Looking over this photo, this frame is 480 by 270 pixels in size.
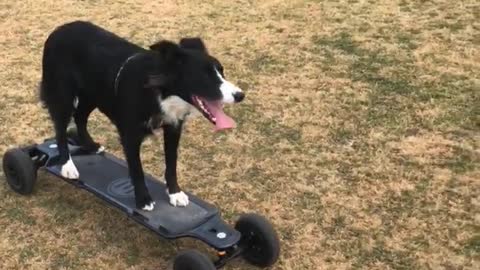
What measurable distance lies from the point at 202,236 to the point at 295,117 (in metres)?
1.85

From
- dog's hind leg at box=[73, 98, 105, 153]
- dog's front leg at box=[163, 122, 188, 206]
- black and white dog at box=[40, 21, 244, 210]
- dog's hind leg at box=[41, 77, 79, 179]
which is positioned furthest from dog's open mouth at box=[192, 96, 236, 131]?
dog's hind leg at box=[73, 98, 105, 153]

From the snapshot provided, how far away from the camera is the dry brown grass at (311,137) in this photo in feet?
12.0

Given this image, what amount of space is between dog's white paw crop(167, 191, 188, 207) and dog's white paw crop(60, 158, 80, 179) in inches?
24.7

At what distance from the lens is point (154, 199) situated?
3689 millimetres

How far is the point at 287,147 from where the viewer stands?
180 inches

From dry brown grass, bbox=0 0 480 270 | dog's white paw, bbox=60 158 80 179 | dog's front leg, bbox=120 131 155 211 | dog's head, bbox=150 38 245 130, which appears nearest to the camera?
dog's head, bbox=150 38 245 130

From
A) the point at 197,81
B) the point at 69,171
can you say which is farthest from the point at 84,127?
the point at 197,81

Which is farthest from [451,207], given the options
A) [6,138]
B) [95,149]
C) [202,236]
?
[6,138]

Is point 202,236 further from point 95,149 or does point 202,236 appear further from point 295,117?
point 295,117

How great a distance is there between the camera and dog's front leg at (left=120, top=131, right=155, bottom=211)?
11.2 feet

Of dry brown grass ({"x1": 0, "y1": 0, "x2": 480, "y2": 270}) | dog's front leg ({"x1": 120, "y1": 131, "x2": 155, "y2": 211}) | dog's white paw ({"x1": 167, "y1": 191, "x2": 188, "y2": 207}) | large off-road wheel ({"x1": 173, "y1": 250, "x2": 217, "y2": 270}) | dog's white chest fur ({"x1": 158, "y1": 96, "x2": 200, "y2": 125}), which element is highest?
dog's white chest fur ({"x1": 158, "y1": 96, "x2": 200, "y2": 125})

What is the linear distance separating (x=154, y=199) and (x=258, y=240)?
0.68m

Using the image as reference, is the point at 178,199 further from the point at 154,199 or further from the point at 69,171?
the point at 69,171

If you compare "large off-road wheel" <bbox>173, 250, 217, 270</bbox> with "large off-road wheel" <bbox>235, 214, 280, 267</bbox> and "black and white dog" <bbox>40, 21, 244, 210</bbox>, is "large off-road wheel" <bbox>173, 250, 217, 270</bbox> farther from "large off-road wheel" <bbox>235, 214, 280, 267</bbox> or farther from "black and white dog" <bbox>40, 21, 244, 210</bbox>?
"black and white dog" <bbox>40, 21, 244, 210</bbox>
